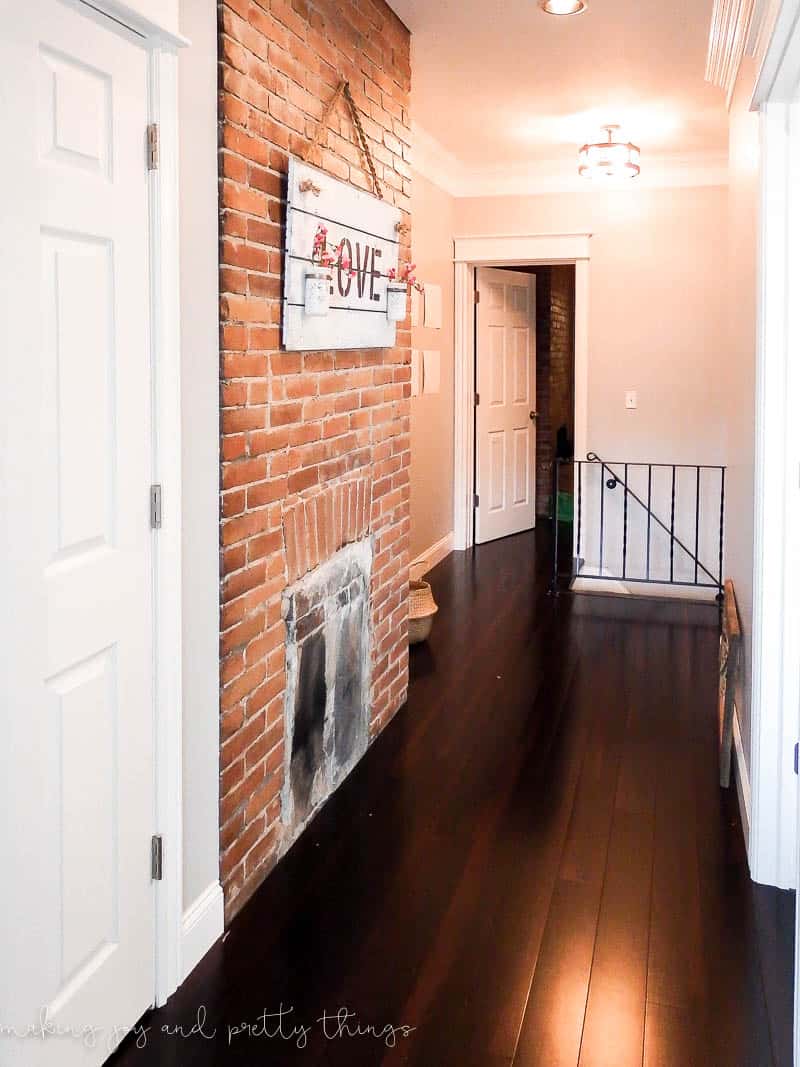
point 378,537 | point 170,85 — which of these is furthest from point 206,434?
point 378,537

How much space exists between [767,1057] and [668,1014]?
214 millimetres

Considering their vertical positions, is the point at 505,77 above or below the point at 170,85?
above

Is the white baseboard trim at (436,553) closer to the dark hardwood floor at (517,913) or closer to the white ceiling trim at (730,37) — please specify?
the dark hardwood floor at (517,913)

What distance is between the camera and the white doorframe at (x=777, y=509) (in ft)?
8.55

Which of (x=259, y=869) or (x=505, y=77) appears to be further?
(x=505, y=77)

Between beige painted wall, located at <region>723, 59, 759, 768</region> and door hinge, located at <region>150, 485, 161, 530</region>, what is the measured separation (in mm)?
1715

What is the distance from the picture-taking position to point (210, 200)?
2.29 metres

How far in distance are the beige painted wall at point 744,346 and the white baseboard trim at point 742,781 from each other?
0.06 meters

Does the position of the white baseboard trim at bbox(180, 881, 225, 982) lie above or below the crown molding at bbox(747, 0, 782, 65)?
below

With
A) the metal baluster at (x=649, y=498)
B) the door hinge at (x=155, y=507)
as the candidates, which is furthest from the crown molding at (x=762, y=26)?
the metal baluster at (x=649, y=498)

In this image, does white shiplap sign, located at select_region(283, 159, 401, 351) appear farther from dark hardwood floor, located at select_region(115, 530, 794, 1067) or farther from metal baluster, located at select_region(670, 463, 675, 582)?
metal baluster, located at select_region(670, 463, 675, 582)

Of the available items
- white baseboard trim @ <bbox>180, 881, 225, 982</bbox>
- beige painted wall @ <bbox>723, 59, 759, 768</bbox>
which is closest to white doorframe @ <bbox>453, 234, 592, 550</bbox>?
beige painted wall @ <bbox>723, 59, 759, 768</bbox>

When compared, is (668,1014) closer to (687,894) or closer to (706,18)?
(687,894)

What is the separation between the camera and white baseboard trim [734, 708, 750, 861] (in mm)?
2977
